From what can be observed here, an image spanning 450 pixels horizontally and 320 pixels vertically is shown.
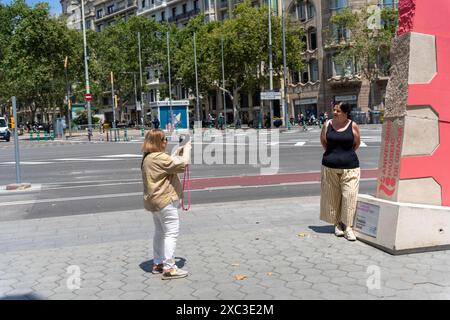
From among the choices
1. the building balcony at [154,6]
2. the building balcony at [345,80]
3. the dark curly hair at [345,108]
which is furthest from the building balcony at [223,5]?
the dark curly hair at [345,108]

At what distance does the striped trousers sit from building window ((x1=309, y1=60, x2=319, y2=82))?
52879mm

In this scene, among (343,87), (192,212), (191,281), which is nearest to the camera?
(191,281)

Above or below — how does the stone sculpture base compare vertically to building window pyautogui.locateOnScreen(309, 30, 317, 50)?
below

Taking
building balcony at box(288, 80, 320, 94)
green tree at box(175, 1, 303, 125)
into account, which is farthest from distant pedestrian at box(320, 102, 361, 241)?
building balcony at box(288, 80, 320, 94)

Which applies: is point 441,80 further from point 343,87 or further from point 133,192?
point 343,87

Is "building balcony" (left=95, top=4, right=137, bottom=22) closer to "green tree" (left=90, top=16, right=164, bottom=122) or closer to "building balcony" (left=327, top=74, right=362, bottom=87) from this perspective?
"green tree" (left=90, top=16, right=164, bottom=122)

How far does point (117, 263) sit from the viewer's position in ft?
18.9

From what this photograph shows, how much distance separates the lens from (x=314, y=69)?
191 ft

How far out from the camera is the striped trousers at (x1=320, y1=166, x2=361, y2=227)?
633 centimetres

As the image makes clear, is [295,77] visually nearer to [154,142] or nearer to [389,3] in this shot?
[389,3]

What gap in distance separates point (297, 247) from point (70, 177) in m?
10.9

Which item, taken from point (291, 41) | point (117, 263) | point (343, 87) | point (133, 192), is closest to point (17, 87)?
point (291, 41)

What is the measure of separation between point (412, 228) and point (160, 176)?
Answer: 9.02 feet

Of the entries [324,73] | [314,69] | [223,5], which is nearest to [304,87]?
[314,69]
